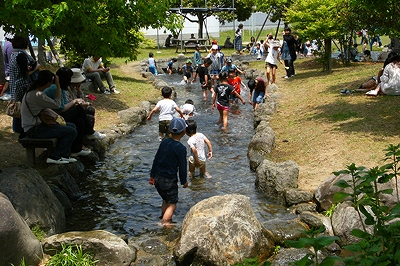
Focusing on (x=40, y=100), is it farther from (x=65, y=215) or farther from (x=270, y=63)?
(x=270, y=63)

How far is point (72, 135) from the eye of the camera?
→ 8.76m

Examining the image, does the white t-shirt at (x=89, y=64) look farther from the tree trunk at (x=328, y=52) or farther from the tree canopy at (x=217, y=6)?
the tree canopy at (x=217, y=6)

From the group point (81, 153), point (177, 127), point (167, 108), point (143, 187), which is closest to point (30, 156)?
point (81, 153)

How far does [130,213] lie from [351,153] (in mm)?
3649

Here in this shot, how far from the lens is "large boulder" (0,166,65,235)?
241 inches

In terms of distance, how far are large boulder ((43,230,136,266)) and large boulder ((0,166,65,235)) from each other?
17.8 inches

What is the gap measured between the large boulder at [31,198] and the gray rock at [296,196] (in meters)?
3.11

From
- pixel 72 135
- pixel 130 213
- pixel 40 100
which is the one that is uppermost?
pixel 40 100

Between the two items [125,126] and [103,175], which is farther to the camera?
[125,126]

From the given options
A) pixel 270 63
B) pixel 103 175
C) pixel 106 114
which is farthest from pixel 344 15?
pixel 103 175

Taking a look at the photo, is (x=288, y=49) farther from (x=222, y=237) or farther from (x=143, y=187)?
(x=222, y=237)

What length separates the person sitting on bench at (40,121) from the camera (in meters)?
8.27

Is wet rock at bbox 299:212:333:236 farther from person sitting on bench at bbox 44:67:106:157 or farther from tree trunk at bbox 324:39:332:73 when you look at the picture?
tree trunk at bbox 324:39:332:73

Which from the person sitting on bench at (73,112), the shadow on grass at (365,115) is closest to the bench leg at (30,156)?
the person sitting on bench at (73,112)
